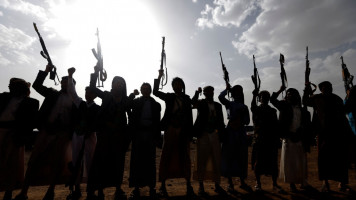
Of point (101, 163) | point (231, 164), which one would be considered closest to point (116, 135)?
point (101, 163)

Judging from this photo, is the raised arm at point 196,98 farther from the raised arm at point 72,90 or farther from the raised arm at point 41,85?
the raised arm at point 41,85

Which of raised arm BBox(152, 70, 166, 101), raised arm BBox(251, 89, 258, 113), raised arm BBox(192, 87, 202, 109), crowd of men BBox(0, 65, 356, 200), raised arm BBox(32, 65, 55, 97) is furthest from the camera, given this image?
raised arm BBox(251, 89, 258, 113)

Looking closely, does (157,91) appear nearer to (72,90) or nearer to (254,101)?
(72,90)

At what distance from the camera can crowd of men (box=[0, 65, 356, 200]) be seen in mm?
4188

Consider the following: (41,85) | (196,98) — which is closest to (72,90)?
(41,85)

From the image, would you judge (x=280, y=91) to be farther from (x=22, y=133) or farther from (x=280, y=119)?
(x=22, y=133)

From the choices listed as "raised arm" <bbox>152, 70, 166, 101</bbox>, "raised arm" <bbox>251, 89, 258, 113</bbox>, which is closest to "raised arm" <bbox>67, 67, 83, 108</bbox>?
Answer: "raised arm" <bbox>152, 70, 166, 101</bbox>

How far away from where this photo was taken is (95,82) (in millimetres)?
4266

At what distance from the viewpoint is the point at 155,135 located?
4.66 metres

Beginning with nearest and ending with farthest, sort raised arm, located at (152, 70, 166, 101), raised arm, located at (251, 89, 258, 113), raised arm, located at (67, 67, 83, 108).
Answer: raised arm, located at (67, 67, 83, 108)
raised arm, located at (152, 70, 166, 101)
raised arm, located at (251, 89, 258, 113)

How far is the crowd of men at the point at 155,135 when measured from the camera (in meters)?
4.19

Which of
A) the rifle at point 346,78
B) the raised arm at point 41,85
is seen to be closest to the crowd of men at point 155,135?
the raised arm at point 41,85

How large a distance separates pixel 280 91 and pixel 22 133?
18.6ft

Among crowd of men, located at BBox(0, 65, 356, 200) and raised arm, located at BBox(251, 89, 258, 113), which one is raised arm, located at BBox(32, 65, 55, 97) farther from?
raised arm, located at BBox(251, 89, 258, 113)
